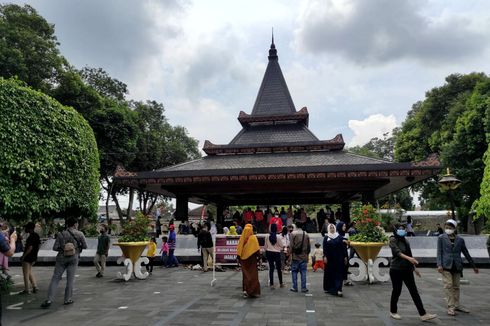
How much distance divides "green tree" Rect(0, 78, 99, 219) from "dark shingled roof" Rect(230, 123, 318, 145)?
16.9 m

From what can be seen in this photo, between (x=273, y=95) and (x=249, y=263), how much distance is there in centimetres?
2317

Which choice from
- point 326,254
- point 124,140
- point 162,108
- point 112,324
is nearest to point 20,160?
point 112,324

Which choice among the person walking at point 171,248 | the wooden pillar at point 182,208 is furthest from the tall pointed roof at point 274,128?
the person walking at point 171,248

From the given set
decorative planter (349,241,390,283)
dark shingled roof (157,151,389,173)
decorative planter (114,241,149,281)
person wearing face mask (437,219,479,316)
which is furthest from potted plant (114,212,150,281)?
person wearing face mask (437,219,479,316)

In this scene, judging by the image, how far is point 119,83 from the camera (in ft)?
122

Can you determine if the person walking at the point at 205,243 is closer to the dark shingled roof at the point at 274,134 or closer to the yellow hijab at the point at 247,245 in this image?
the yellow hijab at the point at 247,245

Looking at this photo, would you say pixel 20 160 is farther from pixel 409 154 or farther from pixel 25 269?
pixel 409 154

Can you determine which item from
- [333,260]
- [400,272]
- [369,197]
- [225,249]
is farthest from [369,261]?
[369,197]

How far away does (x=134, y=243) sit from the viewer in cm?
1206

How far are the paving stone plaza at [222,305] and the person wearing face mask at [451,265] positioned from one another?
0.26 m

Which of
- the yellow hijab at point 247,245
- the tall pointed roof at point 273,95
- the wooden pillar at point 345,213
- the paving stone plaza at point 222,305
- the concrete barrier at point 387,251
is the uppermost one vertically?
the tall pointed roof at point 273,95

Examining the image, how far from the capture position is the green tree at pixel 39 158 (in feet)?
27.7

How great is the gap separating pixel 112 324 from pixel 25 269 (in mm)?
4636

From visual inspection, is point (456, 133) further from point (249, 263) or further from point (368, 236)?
point (249, 263)
